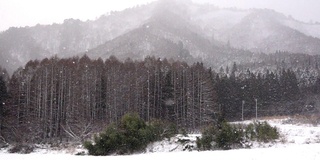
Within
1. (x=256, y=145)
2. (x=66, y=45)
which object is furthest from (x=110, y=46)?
(x=256, y=145)

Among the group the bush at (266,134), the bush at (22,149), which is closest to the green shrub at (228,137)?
the bush at (266,134)

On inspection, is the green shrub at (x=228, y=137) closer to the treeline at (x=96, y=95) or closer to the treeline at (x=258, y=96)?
the treeline at (x=96, y=95)

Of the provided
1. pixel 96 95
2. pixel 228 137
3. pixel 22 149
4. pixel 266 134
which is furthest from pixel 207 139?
pixel 96 95

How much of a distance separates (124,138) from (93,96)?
2139 centimetres

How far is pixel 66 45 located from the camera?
19312 cm

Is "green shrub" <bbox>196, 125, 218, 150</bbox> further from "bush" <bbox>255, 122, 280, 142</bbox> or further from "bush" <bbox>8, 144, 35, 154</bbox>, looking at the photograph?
"bush" <bbox>8, 144, 35, 154</bbox>

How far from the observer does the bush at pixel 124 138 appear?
89.0 ft

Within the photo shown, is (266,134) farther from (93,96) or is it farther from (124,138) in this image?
(93,96)

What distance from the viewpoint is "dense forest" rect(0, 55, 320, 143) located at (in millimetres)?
43125

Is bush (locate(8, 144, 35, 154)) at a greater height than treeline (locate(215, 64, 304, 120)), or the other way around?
treeline (locate(215, 64, 304, 120))

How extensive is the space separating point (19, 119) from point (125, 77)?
1545cm

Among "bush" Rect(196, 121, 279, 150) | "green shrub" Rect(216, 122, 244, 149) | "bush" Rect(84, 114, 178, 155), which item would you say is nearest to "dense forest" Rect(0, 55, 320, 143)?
"bush" Rect(84, 114, 178, 155)

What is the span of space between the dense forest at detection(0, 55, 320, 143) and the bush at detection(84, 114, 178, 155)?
10737mm

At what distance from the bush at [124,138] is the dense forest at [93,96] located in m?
10.7
